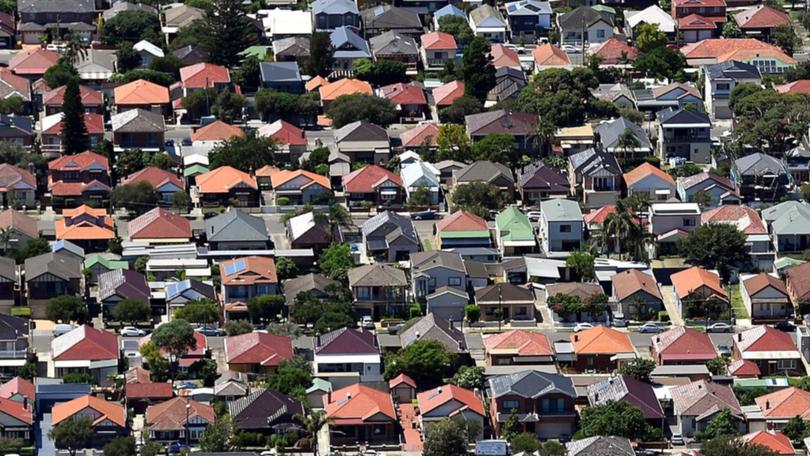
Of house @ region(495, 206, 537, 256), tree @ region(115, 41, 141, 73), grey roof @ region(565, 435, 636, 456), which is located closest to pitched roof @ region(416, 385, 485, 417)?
grey roof @ region(565, 435, 636, 456)

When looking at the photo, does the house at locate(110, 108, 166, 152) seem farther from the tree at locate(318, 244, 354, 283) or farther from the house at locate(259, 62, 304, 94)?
the tree at locate(318, 244, 354, 283)

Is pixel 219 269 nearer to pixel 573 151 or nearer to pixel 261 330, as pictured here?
pixel 261 330

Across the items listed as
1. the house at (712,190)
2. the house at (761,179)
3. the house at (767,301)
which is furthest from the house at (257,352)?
the house at (761,179)

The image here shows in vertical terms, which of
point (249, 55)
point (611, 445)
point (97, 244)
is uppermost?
point (249, 55)

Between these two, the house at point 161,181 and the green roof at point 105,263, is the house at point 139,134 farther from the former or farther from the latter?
the green roof at point 105,263

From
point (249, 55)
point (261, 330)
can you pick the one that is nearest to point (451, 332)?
point (261, 330)
